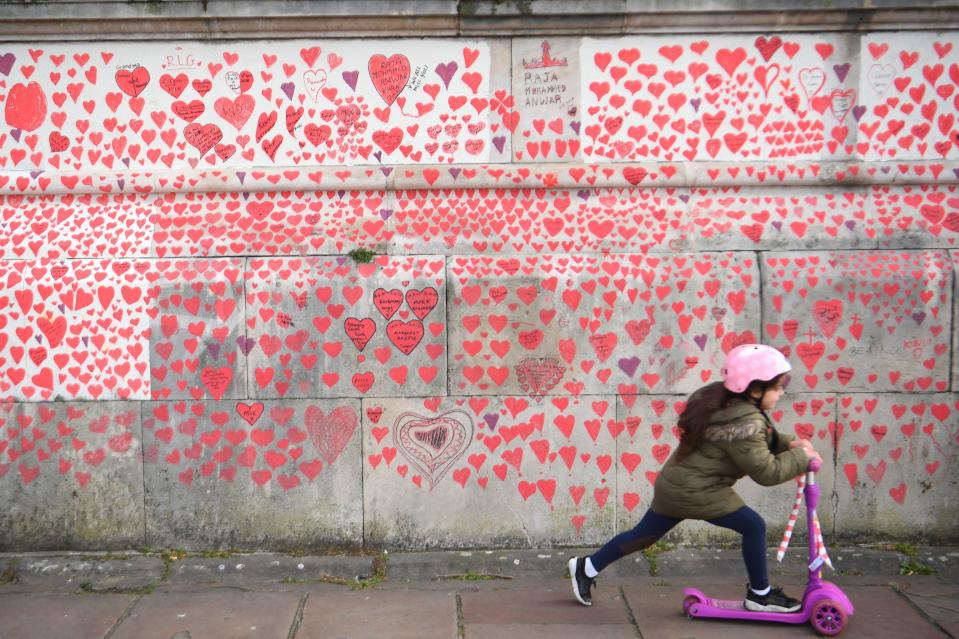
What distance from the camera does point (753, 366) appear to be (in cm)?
378

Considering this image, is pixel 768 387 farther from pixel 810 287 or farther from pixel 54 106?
pixel 54 106

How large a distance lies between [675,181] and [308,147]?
2281 mm

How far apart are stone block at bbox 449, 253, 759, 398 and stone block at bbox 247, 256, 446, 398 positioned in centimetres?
16

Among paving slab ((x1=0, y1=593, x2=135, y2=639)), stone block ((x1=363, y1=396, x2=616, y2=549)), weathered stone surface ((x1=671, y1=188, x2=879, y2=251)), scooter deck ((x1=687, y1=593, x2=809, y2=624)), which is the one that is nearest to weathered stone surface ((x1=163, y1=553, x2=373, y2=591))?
stone block ((x1=363, y1=396, x2=616, y2=549))

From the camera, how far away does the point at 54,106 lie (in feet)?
16.3

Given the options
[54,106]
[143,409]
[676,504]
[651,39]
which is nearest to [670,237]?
[651,39]

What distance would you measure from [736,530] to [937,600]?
1.35m

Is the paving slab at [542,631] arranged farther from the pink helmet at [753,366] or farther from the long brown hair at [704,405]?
the pink helmet at [753,366]

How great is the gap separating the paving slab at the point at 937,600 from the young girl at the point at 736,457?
78 centimetres

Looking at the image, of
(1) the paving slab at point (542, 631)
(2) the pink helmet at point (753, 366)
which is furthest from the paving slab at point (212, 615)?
(2) the pink helmet at point (753, 366)

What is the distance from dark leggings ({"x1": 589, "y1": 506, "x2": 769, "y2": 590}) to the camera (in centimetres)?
393

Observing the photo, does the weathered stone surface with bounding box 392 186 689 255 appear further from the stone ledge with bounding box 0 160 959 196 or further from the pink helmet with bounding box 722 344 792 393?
the pink helmet with bounding box 722 344 792 393

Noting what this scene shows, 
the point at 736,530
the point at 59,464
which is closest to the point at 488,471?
the point at 736,530

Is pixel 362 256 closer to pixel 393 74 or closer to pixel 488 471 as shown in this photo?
pixel 393 74
